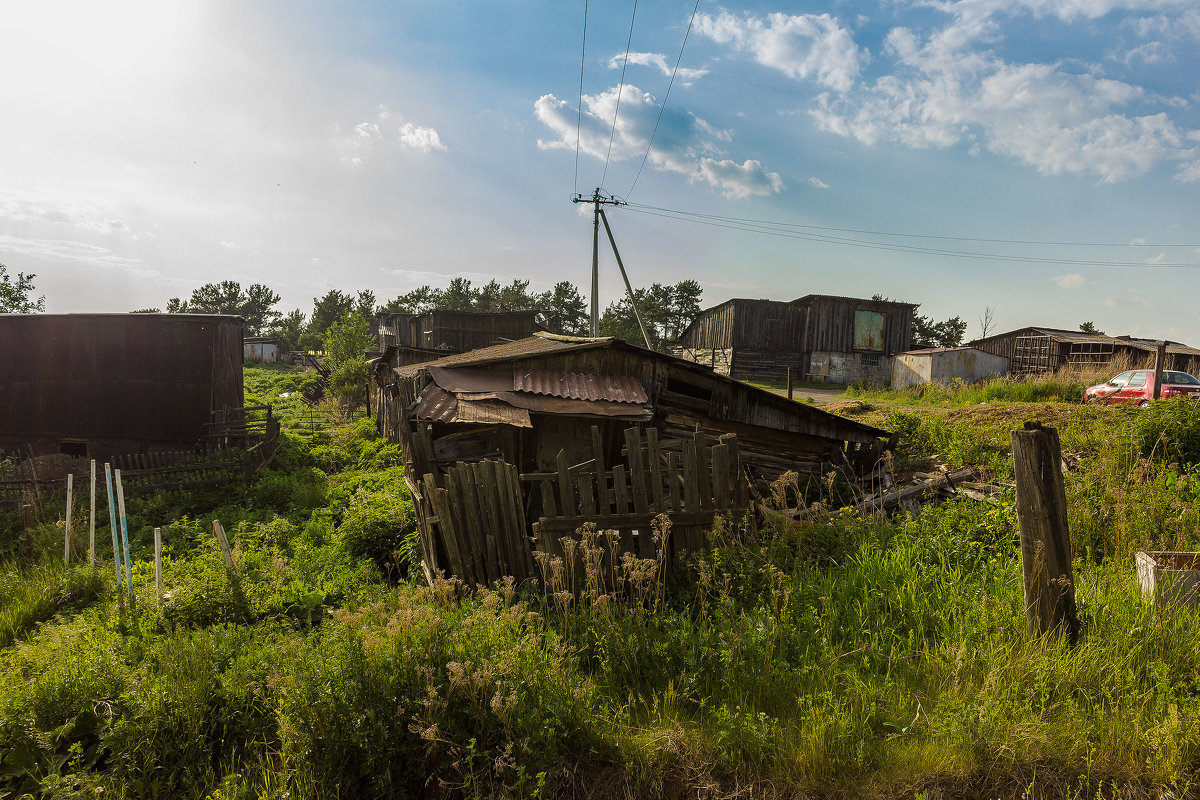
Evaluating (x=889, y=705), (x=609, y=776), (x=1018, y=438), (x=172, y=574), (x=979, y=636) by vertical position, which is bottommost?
(x=172, y=574)

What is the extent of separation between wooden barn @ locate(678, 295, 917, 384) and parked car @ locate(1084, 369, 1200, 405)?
1604 cm

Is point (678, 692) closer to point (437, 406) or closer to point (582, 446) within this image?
point (437, 406)

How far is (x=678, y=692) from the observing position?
10.3ft

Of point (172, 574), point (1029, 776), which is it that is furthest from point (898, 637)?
point (172, 574)

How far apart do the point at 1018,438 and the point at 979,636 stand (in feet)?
4.07

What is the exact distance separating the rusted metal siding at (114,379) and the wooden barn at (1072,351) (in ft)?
109

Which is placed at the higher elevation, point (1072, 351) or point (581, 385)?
point (1072, 351)

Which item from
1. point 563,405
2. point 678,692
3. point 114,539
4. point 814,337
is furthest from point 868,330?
point 114,539

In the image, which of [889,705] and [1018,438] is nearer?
[889,705]

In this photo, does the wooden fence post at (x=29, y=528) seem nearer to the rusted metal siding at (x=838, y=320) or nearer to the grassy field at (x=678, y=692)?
the grassy field at (x=678, y=692)

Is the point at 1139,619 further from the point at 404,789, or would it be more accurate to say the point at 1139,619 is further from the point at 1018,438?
the point at 404,789

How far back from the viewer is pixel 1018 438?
129 inches

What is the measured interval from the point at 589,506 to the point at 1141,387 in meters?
18.2

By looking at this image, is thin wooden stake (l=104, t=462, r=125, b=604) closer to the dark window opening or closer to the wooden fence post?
the wooden fence post
